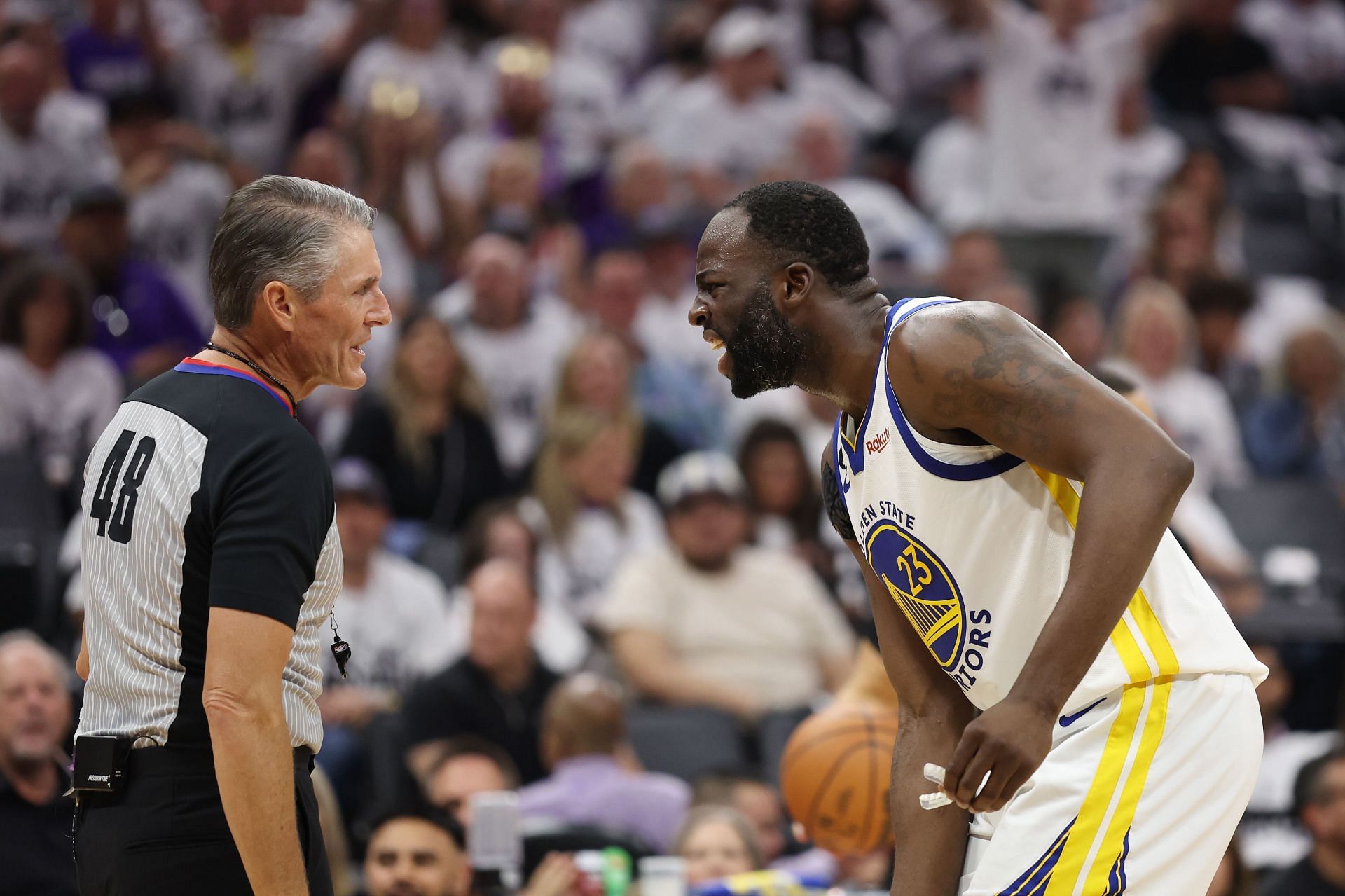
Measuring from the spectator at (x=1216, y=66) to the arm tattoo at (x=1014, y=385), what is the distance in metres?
12.1

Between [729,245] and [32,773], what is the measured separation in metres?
4.13

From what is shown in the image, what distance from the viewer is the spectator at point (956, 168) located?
12297mm

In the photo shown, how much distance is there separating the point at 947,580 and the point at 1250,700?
0.60 metres

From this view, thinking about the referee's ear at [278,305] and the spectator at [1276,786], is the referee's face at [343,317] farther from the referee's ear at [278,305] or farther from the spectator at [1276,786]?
the spectator at [1276,786]

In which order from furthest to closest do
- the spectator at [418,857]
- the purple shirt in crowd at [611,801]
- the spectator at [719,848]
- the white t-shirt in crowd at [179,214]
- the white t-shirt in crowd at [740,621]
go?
1. the white t-shirt in crowd at [179,214]
2. the white t-shirt in crowd at [740,621]
3. the purple shirt in crowd at [611,801]
4. the spectator at [719,848]
5. the spectator at [418,857]

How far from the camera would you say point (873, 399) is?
10.3 feet

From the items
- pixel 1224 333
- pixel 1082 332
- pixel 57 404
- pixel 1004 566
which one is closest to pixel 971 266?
pixel 1082 332

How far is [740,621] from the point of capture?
324 inches

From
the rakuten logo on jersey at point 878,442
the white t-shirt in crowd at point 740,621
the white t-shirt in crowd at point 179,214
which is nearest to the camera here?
the rakuten logo on jersey at point 878,442

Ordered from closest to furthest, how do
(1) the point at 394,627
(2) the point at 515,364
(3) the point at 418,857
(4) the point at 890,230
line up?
(3) the point at 418,857, (1) the point at 394,627, (2) the point at 515,364, (4) the point at 890,230

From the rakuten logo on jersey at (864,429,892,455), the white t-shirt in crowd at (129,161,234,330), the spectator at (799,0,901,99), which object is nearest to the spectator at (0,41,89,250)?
the white t-shirt in crowd at (129,161,234,330)

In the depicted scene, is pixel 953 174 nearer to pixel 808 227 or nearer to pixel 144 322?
pixel 144 322

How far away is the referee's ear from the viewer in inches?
118

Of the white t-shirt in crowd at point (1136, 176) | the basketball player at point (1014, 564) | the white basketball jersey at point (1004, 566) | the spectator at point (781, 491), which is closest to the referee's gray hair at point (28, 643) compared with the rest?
the spectator at point (781, 491)
